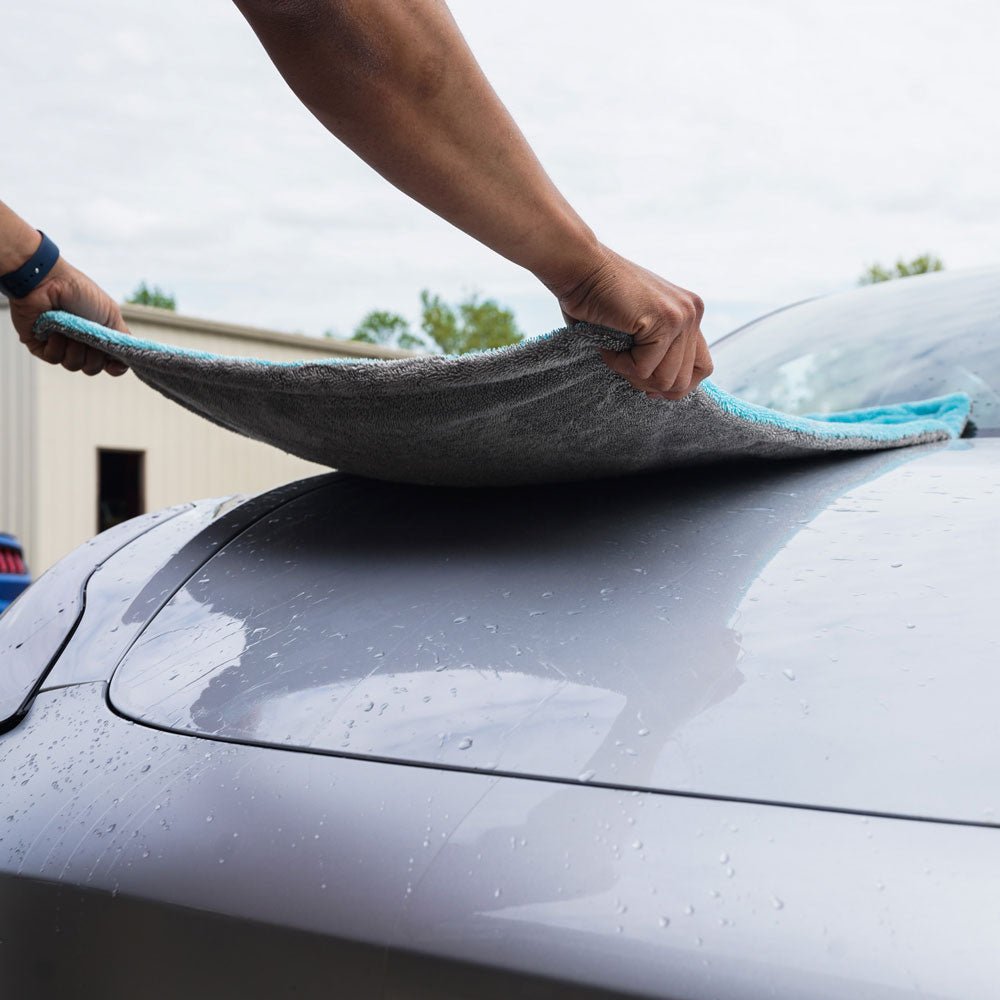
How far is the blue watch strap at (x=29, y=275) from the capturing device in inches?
53.3

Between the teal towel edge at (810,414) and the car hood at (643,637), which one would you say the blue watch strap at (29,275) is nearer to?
the teal towel edge at (810,414)

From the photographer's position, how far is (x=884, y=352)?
62.4 inches

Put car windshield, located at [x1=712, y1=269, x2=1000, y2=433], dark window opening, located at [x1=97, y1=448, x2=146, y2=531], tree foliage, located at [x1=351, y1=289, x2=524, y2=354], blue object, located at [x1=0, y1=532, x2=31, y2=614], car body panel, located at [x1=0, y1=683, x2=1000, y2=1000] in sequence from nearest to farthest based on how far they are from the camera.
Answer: car body panel, located at [x1=0, y1=683, x2=1000, y2=1000]
car windshield, located at [x1=712, y1=269, x2=1000, y2=433]
blue object, located at [x1=0, y1=532, x2=31, y2=614]
dark window opening, located at [x1=97, y1=448, x2=146, y2=531]
tree foliage, located at [x1=351, y1=289, x2=524, y2=354]

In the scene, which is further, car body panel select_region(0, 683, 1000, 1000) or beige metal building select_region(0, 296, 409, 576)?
beige metal building select_region(0, 296, 409, 576)

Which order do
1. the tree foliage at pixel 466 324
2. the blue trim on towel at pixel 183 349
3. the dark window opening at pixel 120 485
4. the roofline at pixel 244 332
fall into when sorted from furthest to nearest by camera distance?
the tree foliage at pixel 466 324 < the dark window opening at pixel 120 485 < the roofline at pixel 244 332 < the blue trim on towel at pixel 183 349

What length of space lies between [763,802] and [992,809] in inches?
5.0

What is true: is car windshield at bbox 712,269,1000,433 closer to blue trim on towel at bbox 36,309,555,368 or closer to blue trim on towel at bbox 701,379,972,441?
blue trim on towel at bbox 701,379,972,441

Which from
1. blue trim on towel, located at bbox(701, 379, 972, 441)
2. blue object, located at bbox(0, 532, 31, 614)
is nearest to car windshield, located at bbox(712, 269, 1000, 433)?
blue trim on towel, located at bbox(701, 379, 972, 441)

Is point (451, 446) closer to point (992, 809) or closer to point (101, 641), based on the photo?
point (101, 641)

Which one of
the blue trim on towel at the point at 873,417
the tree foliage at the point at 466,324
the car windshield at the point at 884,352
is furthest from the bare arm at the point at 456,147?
the tree foliage at the point at 466,324

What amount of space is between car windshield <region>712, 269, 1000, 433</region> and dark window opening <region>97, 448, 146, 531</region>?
Result: 35.6 feet

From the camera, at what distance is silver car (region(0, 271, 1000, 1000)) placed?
567 mm

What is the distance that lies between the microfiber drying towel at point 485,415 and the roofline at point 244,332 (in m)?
8.65

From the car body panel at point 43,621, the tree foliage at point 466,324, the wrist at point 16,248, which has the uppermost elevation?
the wrist at point 16,248
